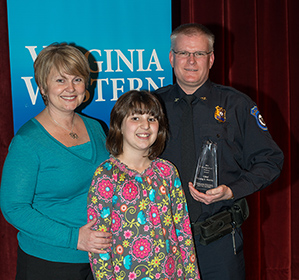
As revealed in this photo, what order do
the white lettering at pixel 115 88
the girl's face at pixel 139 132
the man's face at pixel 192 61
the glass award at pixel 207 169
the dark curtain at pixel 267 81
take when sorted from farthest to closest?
1. the dark curtain at pixel 267 81
2. the white lettering at pixel 115 88
3. the man's face at pixel 192 61
4. the glass award at pixel 207 169
5. the girl's face at pixel 139 132

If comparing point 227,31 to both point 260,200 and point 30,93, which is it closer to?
point 260,200

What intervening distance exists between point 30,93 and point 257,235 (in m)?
2.19

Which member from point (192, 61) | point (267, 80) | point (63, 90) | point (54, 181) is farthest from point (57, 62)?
point (267, 80)

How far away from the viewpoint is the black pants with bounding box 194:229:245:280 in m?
1.97

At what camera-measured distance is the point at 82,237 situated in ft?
5.41

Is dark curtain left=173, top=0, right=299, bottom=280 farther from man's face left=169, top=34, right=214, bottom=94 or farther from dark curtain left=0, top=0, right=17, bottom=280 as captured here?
dark curtain left=0, top=0, right=17, bottom=280

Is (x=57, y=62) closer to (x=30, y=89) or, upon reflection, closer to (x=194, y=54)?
(x=30, y=89)

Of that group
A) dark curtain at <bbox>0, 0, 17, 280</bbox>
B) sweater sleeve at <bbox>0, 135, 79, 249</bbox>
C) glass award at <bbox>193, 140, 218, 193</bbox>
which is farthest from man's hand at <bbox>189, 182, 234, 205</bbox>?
dark curtain at <bbox>0, 0, 17, 280</bbox>

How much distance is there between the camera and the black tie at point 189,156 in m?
1.96

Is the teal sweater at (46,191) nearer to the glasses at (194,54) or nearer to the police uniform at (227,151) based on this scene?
the police uniform at (227,151)

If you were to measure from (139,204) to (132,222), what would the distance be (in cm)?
8

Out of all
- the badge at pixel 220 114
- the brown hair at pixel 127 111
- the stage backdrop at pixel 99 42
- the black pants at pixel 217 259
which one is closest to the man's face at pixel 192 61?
the badge at pixel 220 114

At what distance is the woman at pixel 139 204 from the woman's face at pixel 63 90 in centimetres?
19

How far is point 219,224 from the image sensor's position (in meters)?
1.94
